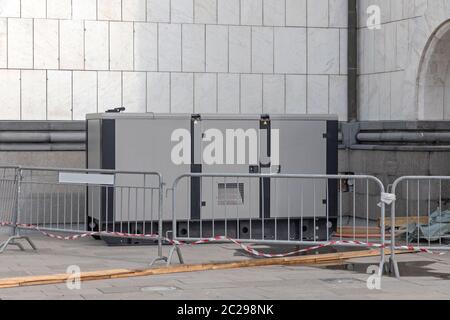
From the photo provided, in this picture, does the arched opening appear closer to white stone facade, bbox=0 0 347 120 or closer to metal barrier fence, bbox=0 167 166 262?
white stone facade, bbox=0 0 347 120

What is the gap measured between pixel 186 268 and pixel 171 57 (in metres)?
6.36

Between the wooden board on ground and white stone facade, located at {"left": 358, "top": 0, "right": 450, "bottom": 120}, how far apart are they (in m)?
4.11

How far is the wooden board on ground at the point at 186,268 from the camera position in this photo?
1099cm

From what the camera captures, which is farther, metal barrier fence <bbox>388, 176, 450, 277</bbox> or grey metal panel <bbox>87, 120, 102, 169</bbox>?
grey metal panel <bbox>87, 120, 102, 169</bbox>

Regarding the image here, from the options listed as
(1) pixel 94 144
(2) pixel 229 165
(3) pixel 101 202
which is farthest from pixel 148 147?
(2) pixel 229 165

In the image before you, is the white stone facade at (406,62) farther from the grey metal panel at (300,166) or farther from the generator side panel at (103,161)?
the generator side panel at (103,161)

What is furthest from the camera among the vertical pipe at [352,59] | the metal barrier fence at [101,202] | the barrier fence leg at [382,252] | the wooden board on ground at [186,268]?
the vertical pipe at [352,59]

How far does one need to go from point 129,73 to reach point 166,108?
909 mm

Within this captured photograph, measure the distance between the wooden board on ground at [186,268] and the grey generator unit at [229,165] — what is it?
1299mm

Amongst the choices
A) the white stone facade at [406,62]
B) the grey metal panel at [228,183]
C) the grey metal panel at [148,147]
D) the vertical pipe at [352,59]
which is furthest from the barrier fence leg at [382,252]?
the vertical pipe at [352,59]

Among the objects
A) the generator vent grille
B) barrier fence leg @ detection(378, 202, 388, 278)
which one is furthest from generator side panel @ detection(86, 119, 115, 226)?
A: barrier fence leg @ detection(378, 202, 388, 278)

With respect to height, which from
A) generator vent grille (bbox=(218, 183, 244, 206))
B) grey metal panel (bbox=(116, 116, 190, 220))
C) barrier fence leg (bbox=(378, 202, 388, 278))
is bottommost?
barrier fence leg (bbox=(378, 202, 388, 278))

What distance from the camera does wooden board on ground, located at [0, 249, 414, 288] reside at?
1099cm

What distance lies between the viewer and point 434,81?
669 inches
